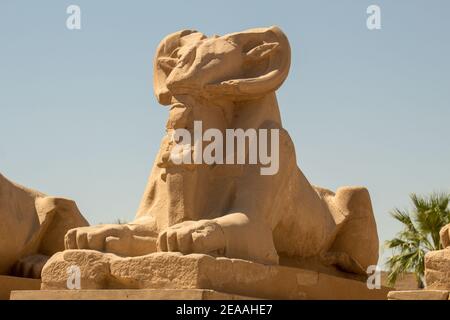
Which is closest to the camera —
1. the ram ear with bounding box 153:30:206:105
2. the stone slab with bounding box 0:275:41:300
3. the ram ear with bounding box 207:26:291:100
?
the ram ear with bounding box 207:26:291:100

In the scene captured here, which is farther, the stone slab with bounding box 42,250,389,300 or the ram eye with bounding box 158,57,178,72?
the ram eye with bounding box 158,57,178,72

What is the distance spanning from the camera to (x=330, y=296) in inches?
356

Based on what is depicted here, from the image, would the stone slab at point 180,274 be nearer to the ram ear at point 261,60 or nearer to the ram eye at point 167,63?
the ram ear at point 261,60

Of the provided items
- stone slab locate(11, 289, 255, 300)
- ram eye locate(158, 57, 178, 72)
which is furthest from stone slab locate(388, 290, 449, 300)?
ram eye locate(158, 57, 178, 72)

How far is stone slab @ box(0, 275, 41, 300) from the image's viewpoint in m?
10.1

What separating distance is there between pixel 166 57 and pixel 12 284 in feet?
8.10

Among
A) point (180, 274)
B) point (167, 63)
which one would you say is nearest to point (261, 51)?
point (167, 63)

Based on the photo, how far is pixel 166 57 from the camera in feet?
30.6

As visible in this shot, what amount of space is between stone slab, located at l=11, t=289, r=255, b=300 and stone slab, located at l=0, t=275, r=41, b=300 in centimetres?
177

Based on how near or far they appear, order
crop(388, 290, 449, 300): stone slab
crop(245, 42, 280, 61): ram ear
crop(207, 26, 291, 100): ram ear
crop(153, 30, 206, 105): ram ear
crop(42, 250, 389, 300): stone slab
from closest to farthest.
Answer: crop(388, 290, 449, 300): stone slab < crop(42, 250, 389, 300): stone slab < crop(207, 26, 291, 100): ram ear < crop(245, 42, 280, 61): ram ear < crop(153, 30, 206, 105): ram ear

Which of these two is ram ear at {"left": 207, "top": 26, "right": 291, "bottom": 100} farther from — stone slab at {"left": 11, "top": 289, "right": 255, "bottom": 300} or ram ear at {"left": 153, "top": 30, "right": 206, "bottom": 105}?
stone slab at {"left": 11, "top": 289, "right": 255, "bottom": 300}
